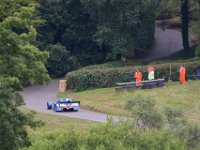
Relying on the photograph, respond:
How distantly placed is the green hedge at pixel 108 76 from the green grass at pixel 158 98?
3.87 ft

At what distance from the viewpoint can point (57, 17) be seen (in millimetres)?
47125

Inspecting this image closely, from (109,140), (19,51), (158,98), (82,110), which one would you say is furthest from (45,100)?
(109,140)

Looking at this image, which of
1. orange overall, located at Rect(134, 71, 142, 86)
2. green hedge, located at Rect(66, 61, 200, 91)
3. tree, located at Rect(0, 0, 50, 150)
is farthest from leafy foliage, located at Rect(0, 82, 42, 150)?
green hedge, located at Rect(66, 61, 200, 91)

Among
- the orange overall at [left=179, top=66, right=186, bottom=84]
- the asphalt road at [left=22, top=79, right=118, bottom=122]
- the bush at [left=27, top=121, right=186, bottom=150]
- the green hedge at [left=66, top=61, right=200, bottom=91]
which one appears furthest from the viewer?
the green hedge at [left=66, top=61, right=200, bottom=91]

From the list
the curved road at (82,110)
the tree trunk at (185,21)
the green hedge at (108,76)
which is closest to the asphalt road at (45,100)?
the curved road at (82,110)

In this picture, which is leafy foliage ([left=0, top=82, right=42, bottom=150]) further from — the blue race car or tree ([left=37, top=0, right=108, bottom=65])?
tree ([left=37, top=0, right=108, bottom=65])

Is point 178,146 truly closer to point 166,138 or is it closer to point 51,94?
point 166,138

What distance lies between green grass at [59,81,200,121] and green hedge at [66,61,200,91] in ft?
3.87

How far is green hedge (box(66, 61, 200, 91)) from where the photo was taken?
1455 inches

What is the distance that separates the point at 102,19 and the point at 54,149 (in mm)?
32054

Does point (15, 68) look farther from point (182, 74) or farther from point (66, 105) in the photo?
point (182, 74)

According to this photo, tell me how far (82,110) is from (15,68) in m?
13.9

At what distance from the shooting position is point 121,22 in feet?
141

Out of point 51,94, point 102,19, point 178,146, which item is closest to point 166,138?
point 178,146
